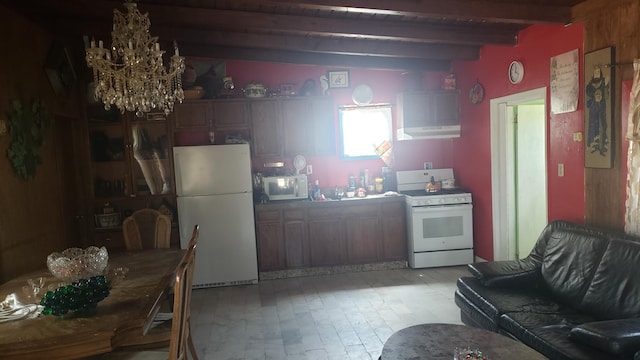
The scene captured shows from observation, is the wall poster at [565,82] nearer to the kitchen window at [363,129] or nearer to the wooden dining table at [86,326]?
the kitchen window at [363,129]

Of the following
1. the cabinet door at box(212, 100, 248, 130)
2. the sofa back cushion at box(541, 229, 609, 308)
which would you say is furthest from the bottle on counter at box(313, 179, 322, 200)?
the sofa back cushion at box(541, 229, 609, 308)

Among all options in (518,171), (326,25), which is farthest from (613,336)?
(326,25)

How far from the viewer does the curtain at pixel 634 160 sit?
9.77ft

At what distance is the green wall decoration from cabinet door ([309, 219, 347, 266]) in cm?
292

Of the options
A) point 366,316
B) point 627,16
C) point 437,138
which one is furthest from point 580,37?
point 366,316

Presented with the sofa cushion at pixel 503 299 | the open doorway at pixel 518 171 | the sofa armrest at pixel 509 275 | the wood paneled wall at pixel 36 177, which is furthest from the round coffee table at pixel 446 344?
the wood paneled wall at pixel 36 177

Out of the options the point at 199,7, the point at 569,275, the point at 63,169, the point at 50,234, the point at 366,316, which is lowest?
the point at 366,316

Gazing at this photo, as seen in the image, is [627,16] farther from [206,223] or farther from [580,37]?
[206,223]

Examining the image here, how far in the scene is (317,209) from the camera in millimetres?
5344

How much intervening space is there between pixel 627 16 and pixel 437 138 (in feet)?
9.32

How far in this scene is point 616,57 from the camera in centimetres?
323

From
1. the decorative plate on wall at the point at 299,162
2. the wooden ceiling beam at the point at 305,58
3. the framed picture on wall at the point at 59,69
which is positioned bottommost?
the decorative plate on wall at the point at 299,162

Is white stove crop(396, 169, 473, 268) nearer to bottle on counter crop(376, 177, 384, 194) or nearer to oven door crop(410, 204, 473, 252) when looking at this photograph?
oven door crop(410, 204, 473, 252)

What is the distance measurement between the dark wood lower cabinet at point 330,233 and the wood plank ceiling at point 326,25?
1.80 meters
